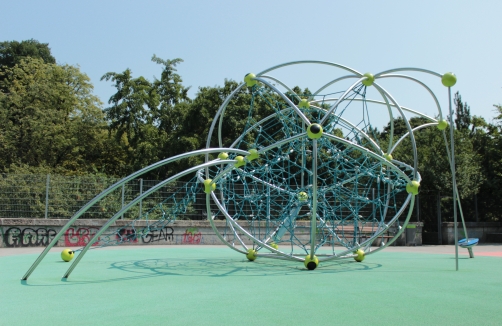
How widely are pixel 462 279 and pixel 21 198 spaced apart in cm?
1515

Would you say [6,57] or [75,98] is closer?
[75,98]

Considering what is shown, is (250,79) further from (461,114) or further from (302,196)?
(461,114)

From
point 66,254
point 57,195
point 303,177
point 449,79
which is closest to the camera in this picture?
point 449,79

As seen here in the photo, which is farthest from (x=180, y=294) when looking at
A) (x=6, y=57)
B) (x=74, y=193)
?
(x=6, y=57)

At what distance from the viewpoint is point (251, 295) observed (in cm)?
704

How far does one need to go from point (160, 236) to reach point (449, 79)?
13509mm

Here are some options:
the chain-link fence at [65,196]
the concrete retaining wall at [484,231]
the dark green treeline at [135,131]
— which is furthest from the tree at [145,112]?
the concrete retaining wall at [484,231]

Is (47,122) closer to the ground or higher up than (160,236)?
higher up

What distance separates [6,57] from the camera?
4781 centimetres

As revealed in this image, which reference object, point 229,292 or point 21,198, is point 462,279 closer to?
point 229,292

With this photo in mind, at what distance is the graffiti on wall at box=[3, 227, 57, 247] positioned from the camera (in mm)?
17969

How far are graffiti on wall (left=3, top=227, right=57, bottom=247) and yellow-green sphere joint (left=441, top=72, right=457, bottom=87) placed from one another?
14.5 metres

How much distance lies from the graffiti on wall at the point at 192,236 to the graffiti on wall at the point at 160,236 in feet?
1.91

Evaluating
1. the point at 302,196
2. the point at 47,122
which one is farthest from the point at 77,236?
the point at 47,122
